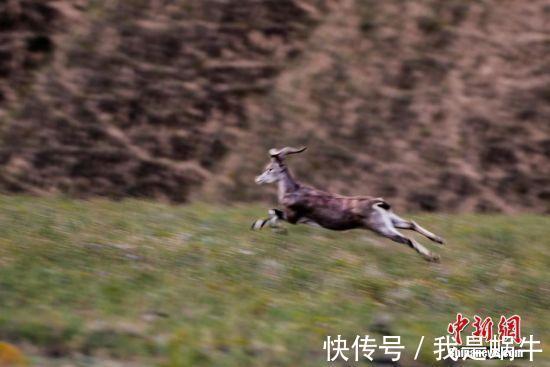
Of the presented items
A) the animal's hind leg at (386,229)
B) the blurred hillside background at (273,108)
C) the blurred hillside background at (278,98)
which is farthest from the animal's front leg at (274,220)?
the blurred hillside background at (278,98)

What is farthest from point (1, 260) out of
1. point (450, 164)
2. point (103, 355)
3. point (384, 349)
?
point (450, 164)

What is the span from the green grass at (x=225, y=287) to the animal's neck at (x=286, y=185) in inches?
23.7

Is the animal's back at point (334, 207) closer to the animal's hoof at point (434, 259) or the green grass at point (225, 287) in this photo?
the green grass at point (225, 287)

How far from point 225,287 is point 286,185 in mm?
3020

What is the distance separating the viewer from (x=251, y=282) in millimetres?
9406

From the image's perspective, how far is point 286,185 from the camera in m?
11.8

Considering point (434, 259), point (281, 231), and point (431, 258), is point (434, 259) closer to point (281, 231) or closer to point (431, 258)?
point (431, 258)

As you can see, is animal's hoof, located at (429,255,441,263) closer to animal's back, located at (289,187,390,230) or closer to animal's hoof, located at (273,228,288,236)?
animal's back, located at (289,187,390,230)

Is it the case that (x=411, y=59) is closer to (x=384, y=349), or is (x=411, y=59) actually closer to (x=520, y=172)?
(x=520, y=172)

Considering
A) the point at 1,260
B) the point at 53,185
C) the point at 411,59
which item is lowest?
the point at 53,185

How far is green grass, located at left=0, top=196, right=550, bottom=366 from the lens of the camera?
730cm

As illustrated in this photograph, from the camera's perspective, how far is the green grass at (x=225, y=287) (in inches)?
287

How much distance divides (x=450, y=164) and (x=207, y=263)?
14.6 m

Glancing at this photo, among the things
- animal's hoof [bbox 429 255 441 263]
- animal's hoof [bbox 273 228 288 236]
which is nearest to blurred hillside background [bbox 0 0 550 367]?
animal's hoof [bbox 273 228 288 236]
